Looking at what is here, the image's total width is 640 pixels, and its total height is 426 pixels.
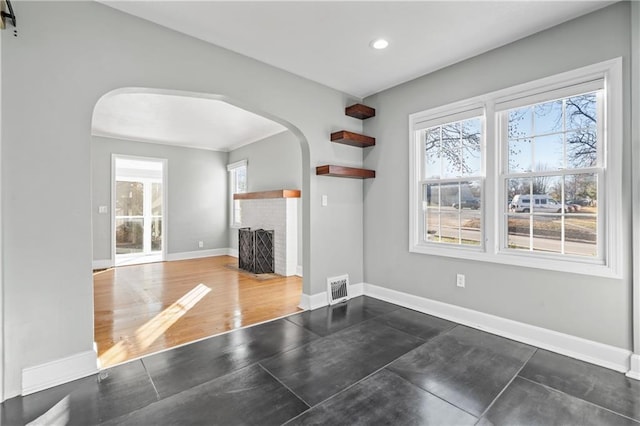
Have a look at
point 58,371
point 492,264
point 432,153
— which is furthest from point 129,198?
point 492,264

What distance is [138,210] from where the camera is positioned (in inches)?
276

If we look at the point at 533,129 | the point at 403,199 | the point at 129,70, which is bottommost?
the point at 403,199

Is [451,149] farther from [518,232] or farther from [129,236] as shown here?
[129,236]

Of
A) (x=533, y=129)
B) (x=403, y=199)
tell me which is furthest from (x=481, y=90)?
(x=403, y=199)

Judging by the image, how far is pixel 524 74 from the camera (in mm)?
2682

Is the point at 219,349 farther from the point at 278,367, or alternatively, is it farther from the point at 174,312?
the point at 174,312

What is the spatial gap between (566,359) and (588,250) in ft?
A: 2.89

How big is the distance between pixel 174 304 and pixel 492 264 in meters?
3.65

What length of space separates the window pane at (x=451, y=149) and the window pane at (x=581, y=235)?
1.09 m

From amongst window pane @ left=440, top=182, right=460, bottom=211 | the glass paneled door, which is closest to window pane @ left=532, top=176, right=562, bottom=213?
window pane @ left=440, top=182, right=460, bottom=211

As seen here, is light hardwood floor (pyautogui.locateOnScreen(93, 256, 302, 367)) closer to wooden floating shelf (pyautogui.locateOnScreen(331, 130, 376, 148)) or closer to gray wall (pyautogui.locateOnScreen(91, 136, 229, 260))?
gray wall (pyautogui.locateOnScreen(91, 136, 229, 260))

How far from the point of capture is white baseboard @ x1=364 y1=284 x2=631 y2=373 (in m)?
2.24

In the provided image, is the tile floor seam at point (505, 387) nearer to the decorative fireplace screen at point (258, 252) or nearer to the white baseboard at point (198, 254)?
the decorative fireplace screen at point (258, 252)

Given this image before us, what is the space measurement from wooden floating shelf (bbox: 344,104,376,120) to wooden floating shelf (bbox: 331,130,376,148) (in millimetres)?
311
